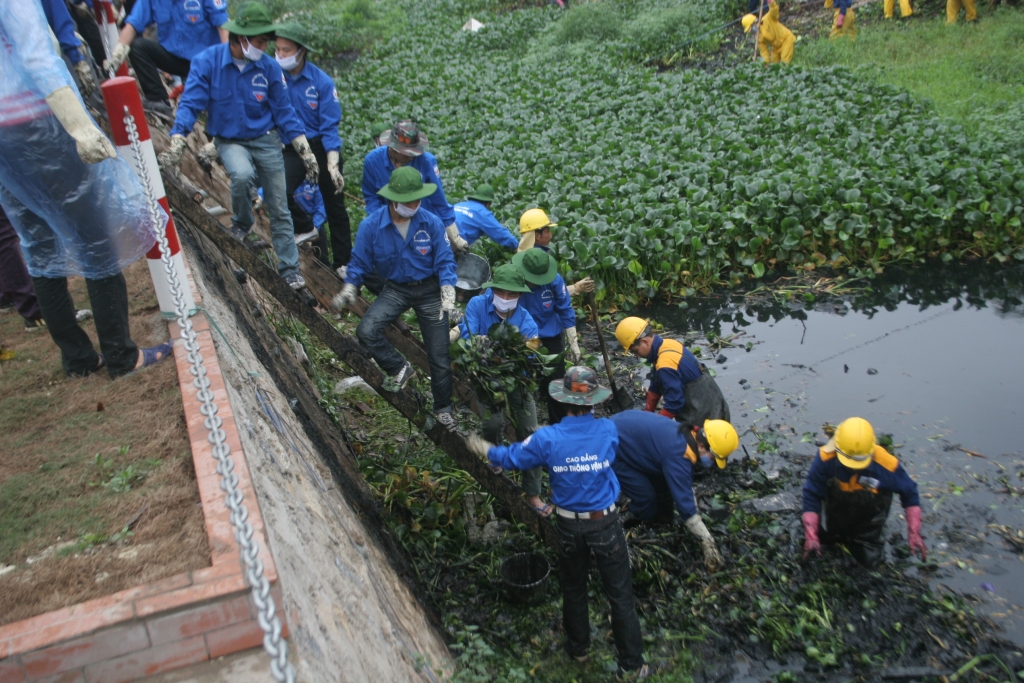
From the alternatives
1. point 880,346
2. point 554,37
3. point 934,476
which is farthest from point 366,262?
point 554,37

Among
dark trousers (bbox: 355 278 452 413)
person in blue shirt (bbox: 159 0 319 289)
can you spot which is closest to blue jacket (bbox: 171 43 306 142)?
person in blue shirt (bbox: 159 0 319 289)

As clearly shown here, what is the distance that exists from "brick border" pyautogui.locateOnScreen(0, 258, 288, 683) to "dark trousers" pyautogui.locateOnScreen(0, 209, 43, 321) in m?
3.35

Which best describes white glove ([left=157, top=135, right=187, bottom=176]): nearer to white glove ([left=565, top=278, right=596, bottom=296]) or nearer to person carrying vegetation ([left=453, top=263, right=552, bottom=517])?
person carrying vegetation ([left=453, top=263, right=552, bottom=517])

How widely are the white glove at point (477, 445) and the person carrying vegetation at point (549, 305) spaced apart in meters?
1.16

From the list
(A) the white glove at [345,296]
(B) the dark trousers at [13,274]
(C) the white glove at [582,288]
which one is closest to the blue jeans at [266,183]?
Result: (A) the white glove at [345,296]

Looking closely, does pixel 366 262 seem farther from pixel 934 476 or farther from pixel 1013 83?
pixel 1013 83

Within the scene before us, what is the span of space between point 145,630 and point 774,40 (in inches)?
681

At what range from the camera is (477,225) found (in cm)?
764

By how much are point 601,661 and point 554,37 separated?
17.9m

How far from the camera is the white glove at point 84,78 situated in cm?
627

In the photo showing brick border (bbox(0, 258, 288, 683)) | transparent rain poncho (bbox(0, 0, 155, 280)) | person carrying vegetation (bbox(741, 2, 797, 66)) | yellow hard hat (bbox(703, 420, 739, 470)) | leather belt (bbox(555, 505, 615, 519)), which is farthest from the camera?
person carrying vegetation (bbox(741, 2, 797, 66))

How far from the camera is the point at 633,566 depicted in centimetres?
569

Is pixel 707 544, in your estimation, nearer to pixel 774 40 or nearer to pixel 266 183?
pixel 266 183

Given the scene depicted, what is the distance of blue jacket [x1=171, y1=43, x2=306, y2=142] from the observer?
18.1ft
